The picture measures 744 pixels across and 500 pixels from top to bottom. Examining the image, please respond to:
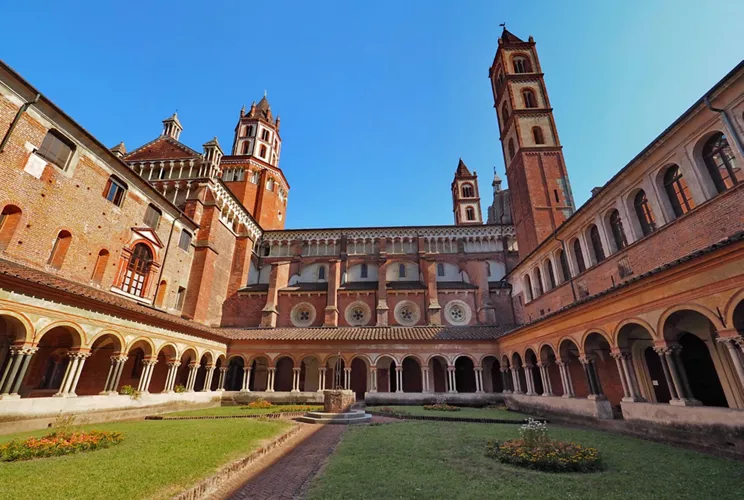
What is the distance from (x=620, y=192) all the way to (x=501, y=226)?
19.7 m

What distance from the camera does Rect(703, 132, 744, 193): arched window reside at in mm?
11023

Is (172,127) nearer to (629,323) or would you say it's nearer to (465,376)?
(465,376)

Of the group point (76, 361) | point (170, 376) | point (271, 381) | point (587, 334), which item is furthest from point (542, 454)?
point (271, 381)

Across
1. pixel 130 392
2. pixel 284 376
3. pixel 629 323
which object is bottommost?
pixel 130 392

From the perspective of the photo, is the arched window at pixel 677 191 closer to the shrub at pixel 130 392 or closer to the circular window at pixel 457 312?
the circular window at pixel 457 312

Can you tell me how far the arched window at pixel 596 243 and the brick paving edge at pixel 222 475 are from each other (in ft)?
58.6

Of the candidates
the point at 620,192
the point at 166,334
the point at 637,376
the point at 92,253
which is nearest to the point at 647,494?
the point at 637,376

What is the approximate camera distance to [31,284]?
447 inches

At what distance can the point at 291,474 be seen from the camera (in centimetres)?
702

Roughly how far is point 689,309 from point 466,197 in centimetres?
4027

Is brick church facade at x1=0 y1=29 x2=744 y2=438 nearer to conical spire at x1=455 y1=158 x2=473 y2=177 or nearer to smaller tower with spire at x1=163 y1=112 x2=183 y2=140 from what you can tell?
smaller tower with spire at x1=163 y1=112 x2=183 y2=140

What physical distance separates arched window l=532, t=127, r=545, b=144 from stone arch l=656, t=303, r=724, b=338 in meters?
24.7

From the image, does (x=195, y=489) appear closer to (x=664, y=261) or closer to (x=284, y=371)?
(x=664, y=261)

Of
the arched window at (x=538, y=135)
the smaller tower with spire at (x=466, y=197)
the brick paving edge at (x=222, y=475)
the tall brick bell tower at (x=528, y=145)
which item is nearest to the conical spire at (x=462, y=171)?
the smaller tower with spire at (x=466, y=197)
